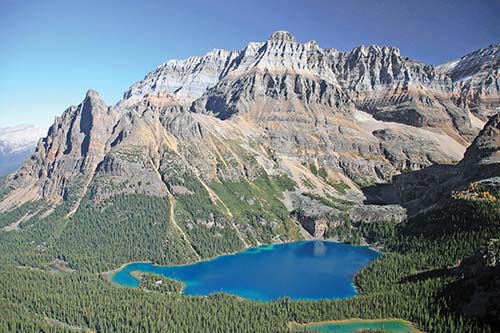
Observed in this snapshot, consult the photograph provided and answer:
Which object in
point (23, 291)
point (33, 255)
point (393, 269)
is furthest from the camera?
point (33, 255)

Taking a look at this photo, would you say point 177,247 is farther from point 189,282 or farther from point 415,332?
point 415,332

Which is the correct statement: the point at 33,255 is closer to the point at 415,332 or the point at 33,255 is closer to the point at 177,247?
the point at 177,247

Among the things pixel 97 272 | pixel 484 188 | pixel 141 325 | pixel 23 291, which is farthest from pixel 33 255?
pixel 484 188

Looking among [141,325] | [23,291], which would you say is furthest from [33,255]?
[141,325]

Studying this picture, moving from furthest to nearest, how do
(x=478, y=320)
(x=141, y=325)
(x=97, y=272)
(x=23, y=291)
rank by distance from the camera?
(x=97, y=272) → (x=23, y=291) → (x=141, y=325) → (x=478, y=320)

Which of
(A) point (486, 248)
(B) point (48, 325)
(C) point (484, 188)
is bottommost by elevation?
(B) point (48, 325)

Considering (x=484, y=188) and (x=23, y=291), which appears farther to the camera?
(x=484, y=188)

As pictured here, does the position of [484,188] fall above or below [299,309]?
above
